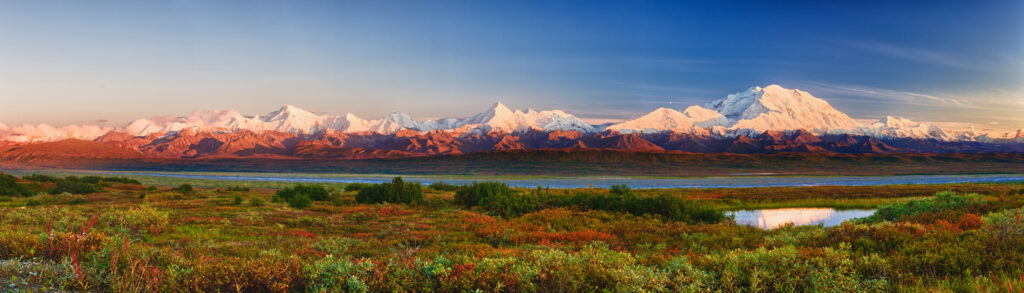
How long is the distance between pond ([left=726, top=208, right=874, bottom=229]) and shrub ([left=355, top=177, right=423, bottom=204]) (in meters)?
18.9

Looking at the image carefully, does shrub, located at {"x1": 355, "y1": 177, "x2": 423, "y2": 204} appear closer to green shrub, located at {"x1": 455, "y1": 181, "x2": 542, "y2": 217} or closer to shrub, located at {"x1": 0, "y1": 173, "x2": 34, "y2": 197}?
green shrub, located at {"x1": 455, "y1": 181, "x2": 542, "y2": 217}

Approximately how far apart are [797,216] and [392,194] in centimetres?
2300

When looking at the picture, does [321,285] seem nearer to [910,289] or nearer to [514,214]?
[910,289]

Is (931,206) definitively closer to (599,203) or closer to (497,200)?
(599,203)

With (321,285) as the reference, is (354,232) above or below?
below

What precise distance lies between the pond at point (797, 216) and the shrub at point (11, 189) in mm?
49067

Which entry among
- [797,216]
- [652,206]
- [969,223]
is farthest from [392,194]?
[969,223]

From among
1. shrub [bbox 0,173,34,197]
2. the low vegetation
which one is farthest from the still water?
the low vegetation

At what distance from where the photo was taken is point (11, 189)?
38312 mm

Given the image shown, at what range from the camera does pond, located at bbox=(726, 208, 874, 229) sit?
22183 millimetres

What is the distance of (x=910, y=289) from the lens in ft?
22.3

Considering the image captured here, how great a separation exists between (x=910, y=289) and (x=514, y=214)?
17.7 metres

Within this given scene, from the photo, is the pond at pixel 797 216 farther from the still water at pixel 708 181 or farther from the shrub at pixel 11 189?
the shrub at pixel 11 189

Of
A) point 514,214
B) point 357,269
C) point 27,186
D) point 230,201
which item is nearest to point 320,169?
point 27,186
